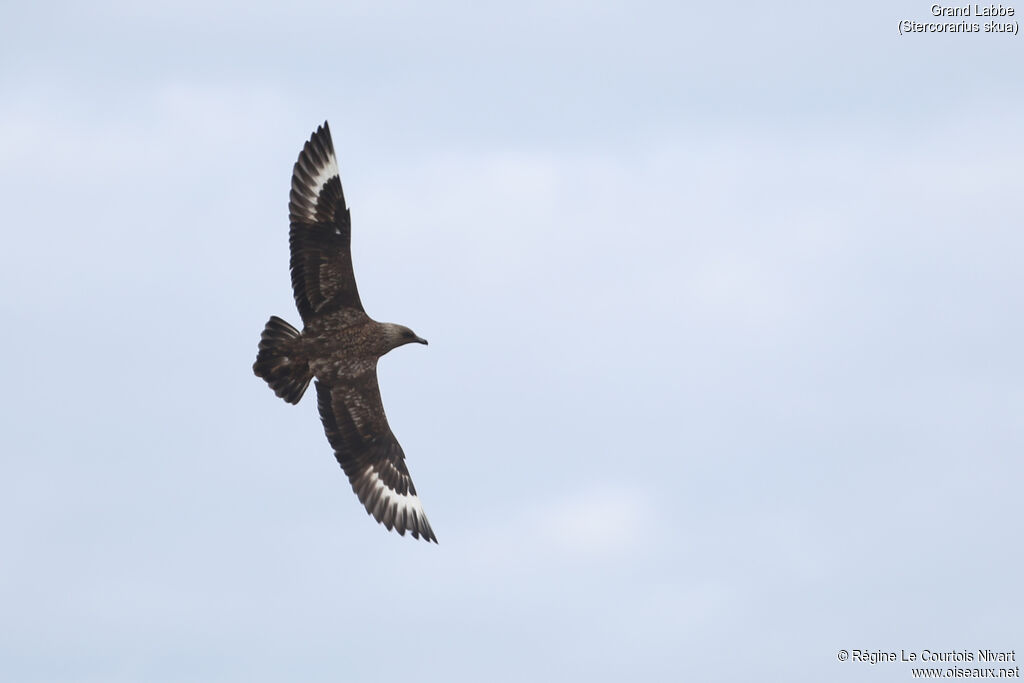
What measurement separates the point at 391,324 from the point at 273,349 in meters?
1.61

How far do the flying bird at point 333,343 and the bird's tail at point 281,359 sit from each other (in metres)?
0.01

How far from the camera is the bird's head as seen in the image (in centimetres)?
1823

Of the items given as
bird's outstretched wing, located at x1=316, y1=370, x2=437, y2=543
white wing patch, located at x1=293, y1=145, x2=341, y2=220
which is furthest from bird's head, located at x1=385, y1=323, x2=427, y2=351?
white wing patch, located at x1=293, y1=145, x2=341, y2=220

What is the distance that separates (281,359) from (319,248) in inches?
58.3

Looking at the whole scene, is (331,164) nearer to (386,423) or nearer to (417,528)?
(386,423)

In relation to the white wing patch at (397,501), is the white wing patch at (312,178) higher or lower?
higher

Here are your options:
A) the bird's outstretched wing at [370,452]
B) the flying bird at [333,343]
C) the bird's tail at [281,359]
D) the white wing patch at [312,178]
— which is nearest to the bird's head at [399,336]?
the flying bird at [333,343]

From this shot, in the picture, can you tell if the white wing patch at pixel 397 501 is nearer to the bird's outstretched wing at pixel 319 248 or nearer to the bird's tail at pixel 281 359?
the bird's tail at pixel 281 359

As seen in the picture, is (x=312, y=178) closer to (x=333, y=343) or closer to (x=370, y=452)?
(x=333, y=343)

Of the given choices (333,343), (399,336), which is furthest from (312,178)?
(399,336)

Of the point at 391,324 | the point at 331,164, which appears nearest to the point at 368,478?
the point at 391,324

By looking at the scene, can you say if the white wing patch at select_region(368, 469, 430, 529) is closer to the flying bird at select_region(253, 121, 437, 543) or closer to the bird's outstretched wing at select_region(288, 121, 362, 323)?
the flying bird at select_region(253, 121, 437, 543)

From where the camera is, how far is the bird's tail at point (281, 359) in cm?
1758

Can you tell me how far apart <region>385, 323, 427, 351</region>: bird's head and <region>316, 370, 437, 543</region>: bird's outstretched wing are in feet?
1.71
